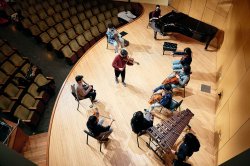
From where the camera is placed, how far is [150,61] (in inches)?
225

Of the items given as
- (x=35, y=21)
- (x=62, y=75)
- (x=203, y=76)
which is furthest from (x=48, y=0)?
(x=203, y=76)

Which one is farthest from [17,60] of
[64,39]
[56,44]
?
[64,39]

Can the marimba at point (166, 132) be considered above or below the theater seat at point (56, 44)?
above

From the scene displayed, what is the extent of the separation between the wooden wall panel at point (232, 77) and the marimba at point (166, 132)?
808 millimetres

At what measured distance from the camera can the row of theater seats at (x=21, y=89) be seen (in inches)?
194

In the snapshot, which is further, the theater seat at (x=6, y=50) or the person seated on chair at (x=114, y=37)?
the theater seat at (x=6, y=50)

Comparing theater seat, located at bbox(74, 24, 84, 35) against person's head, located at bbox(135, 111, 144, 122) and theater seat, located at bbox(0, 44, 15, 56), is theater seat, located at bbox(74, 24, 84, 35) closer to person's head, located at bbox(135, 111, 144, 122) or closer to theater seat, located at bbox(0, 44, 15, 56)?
theater seat, located at bbox(0, 44, 15, 56)

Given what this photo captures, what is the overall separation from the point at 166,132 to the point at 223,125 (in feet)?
3.25

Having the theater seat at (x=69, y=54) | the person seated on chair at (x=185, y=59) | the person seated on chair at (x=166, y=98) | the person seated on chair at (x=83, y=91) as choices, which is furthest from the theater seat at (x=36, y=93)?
the person seated on chair at (x=185, y=59)

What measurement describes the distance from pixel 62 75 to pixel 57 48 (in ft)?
2.75

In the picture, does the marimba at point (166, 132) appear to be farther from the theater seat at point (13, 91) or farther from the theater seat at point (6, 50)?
the theater seat at point (6, 50)

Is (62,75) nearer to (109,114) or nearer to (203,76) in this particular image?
(109,114)

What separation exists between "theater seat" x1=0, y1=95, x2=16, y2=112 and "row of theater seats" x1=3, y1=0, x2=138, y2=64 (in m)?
2.04

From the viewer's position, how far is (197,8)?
667cm
